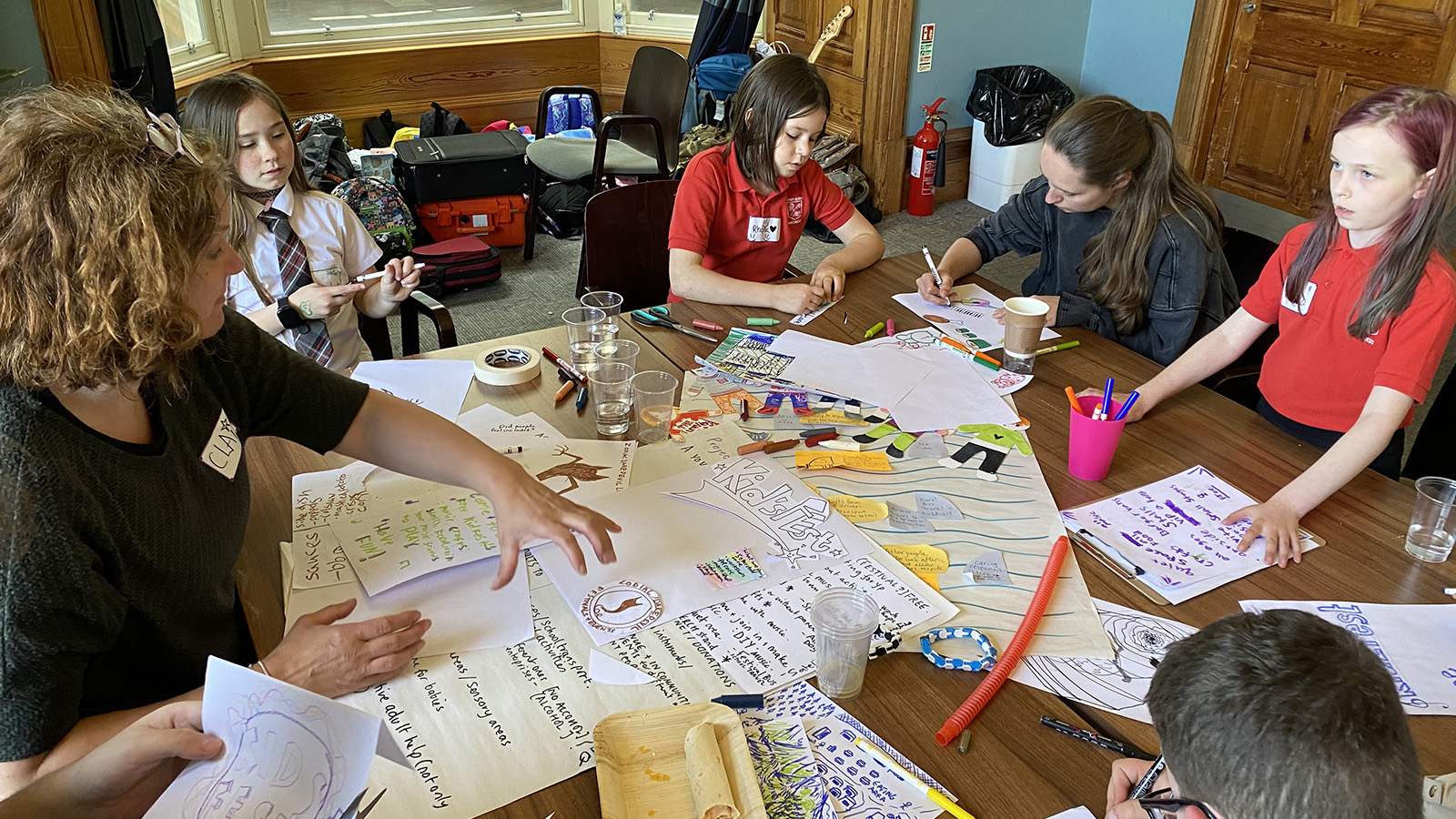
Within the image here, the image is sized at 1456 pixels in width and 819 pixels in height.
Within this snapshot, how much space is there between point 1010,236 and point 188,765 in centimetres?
192

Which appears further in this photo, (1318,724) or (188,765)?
(188,765)

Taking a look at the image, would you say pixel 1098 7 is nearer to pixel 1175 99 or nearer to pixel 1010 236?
pixel 1175 99

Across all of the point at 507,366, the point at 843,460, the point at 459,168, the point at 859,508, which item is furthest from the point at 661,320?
the point at 459,168

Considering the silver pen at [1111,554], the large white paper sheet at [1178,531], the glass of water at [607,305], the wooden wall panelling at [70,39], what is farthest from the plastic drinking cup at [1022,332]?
the wooden wall panelling at [70,39]

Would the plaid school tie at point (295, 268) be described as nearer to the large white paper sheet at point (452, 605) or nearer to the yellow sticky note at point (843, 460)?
the large white paper sheet at point (452, 605)

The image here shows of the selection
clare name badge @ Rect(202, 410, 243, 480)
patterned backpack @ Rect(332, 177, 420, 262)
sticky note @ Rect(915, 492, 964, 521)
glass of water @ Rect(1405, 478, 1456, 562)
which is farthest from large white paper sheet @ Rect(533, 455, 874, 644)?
patterned backpack @ Rect(332, 177, 420, 262)

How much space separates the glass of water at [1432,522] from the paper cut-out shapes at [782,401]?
85 centimetres

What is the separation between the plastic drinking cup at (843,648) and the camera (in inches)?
39.5

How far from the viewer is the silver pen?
4.02 ft

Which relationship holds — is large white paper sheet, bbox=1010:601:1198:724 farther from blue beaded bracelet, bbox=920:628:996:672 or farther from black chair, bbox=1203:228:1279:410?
black chair, bbox=1203:228:1279:410

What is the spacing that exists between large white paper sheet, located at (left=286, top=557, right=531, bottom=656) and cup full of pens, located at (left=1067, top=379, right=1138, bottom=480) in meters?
0.81

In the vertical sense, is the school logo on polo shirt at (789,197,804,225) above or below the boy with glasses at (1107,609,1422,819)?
below

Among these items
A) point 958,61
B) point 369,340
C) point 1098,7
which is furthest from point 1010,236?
point 1098,7

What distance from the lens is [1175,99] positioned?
4.54 meters
